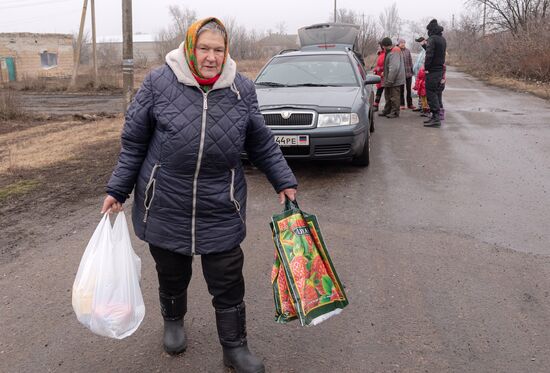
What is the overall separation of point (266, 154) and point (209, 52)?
0.63m

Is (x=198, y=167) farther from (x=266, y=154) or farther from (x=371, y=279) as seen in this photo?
(x=371, y=279)

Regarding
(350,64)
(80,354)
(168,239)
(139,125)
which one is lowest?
(80,354)

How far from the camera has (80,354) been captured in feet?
8.79

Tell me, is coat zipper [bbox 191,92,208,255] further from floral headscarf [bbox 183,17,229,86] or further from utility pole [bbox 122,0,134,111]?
utility pole [bbox 122,0,134,111]

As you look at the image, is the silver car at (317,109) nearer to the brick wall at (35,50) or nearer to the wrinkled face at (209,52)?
the wrinkled face at (209,52)

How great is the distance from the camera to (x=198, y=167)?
2.32 m

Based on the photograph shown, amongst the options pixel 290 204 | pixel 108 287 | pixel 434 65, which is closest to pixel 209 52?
pixel 290 204

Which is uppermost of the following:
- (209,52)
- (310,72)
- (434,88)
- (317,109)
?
(310,72)

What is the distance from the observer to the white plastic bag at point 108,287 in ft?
7.64

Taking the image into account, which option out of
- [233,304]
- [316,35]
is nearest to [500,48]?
[316,35]

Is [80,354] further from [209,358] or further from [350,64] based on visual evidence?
[350,64]

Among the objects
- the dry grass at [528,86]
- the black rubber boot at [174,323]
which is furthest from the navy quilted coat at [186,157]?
the dry grass at [528,86]

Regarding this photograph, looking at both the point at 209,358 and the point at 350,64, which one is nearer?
the point at 209,358

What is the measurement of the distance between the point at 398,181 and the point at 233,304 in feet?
12.9
